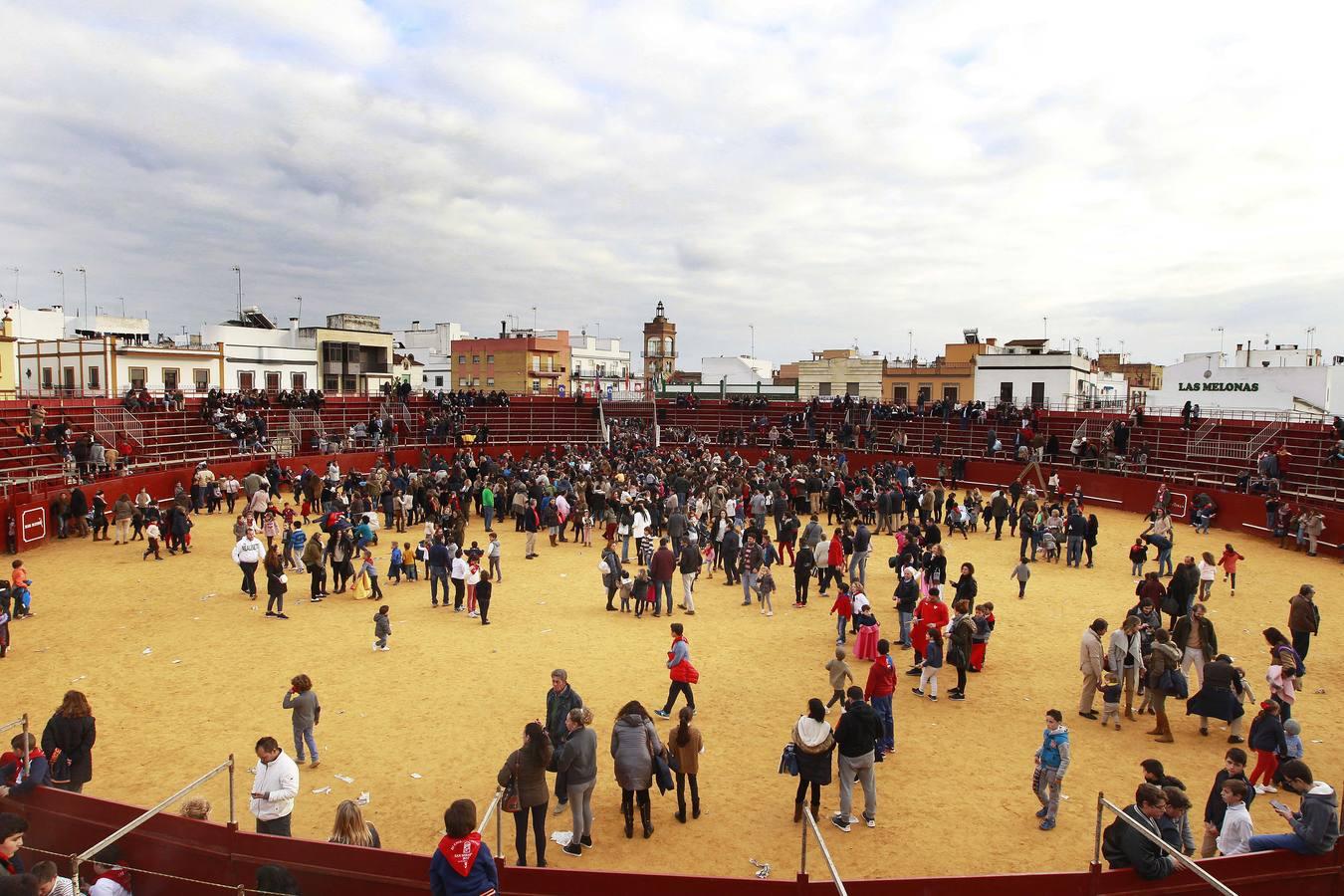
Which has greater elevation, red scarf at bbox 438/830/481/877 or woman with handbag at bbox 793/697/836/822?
red scarf at bbox 438/830/481/877

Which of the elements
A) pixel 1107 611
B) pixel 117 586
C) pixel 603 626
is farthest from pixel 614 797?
pixel 117 586

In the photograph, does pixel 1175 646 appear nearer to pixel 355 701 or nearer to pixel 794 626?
pixel 794 626

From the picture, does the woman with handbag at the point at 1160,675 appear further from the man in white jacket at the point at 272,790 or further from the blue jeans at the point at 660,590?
the man in white jacket at the point at 272,790

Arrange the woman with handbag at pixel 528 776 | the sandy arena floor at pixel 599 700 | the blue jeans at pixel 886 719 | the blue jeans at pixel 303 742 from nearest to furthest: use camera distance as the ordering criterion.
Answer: the woman with handbag at pixel 528 776, the sandy arena floor at pixel 599 700, the blue jeans at pixel 303 742, the blue jeans at pixel 886 719

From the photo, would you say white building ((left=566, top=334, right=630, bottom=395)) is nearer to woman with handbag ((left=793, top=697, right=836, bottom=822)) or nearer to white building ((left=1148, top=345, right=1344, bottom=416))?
white building ((left=1148, top=345, right=1344, bottom=416))

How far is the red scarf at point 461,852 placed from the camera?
221 inches

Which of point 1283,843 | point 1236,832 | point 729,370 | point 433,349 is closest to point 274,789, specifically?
point 1236,832

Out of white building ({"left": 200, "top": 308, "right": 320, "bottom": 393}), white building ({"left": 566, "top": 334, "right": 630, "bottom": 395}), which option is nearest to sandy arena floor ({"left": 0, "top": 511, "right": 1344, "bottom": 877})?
white building ({"left": 200, "top": 308, "right": 320, "bottom": 393})

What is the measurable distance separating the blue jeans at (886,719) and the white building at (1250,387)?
1543 inches

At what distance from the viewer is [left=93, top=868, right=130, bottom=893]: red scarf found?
6.14m

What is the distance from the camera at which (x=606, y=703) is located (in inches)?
451

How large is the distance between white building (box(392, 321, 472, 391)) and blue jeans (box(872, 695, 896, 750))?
81126mm

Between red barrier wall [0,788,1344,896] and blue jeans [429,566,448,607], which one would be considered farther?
blue jeans [429,566,448,607]

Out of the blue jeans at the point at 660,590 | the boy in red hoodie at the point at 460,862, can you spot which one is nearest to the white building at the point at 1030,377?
the blue jeans at the point at 660,590
